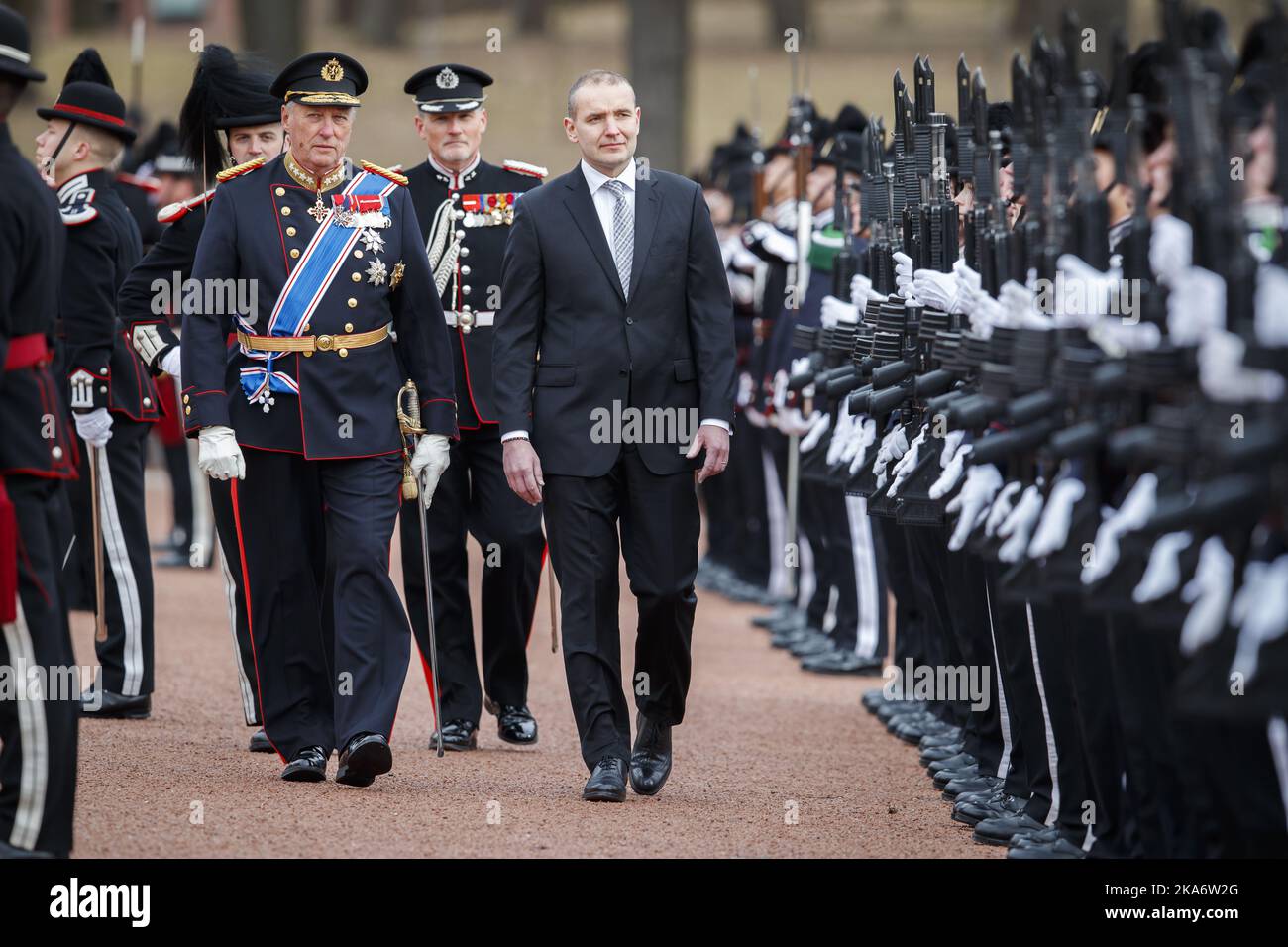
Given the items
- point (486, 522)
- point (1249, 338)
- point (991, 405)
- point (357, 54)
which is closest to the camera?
point (1249, 338)

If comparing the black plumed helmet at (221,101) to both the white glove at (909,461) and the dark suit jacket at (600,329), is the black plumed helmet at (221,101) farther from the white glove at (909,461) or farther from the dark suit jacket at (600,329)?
the white glove at (909,461)

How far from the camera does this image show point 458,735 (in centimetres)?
794

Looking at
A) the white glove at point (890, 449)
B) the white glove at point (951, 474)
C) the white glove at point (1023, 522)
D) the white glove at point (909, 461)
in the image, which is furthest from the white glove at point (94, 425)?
the white glove at point (1023, 522)

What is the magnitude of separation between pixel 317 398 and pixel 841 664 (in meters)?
4.24

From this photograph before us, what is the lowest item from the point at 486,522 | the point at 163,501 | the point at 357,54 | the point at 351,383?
the point at 163,501

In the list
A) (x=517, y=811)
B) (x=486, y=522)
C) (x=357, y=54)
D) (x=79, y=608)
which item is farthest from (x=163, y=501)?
(x=357, y=54)

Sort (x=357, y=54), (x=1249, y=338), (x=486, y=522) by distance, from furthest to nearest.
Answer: (x=357, y=54)
(x=486, y=522)
(x=1249, y=338)

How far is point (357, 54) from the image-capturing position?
36.8m

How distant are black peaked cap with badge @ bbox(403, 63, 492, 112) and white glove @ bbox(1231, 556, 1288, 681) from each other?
4145 millimetres

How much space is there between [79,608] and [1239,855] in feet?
23.1

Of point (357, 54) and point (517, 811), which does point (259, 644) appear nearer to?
point (517, 811)

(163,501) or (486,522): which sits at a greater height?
(486,522)

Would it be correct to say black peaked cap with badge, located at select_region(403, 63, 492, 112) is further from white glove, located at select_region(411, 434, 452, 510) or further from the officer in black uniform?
the officer in black uniform

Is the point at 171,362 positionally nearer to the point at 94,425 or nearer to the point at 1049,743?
the point at 94,425
